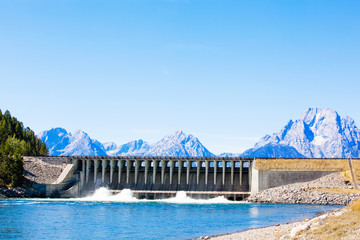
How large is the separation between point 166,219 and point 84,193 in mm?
57436

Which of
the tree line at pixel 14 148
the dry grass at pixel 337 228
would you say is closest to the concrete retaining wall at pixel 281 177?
the tree line at pixel 14 148

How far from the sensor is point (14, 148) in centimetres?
14475

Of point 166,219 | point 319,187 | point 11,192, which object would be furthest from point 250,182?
point 11,192

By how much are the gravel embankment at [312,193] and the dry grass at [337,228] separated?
63252 millimetres

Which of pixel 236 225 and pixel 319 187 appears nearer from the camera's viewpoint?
pixel 236 225

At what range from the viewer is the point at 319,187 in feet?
354

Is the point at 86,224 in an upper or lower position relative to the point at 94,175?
lower

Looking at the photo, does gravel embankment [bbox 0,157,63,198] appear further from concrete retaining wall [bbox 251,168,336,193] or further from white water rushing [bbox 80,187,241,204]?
concrete retaining wall [bbox 251,168,336,193]

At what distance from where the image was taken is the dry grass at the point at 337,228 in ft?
109

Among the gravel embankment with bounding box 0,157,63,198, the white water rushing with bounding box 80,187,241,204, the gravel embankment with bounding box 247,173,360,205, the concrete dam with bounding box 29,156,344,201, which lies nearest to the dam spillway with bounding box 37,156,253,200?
the concrete dam with bounding box 29,156,344,201

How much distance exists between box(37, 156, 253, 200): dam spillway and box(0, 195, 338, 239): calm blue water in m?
32.9

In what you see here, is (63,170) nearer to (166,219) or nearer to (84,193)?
(84,193)

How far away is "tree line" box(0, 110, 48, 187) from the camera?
382ft

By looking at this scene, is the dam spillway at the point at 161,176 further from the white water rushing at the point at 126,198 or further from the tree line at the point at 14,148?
the tree line at the point at 14,148
